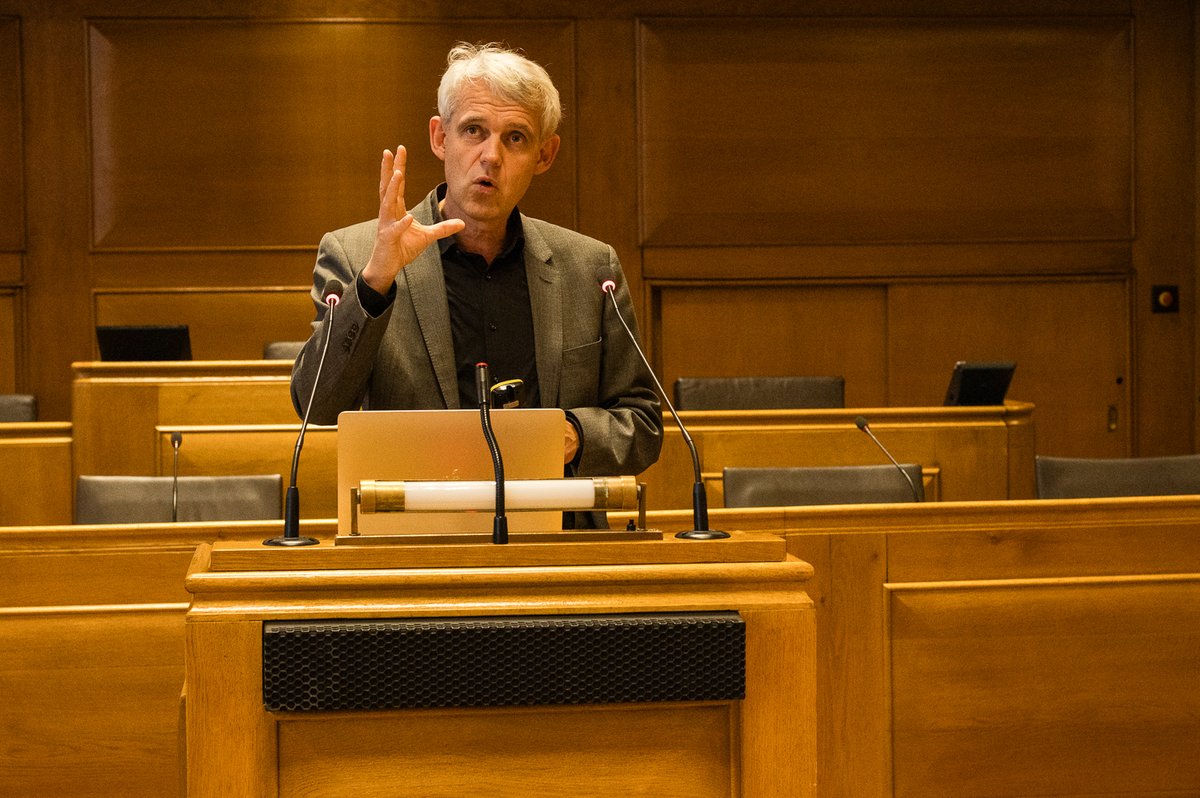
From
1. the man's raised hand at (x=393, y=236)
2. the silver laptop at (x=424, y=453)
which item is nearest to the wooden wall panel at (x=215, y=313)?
the man's raised hand at (x=393, y=236)

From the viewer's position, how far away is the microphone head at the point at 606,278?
1874 mm

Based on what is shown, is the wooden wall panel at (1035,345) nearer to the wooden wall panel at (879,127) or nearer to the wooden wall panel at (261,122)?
the wooden wall panel at (879,127)

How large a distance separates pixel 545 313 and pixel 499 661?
2.85 feet

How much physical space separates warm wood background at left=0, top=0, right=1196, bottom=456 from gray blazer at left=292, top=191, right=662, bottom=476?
4455 mm

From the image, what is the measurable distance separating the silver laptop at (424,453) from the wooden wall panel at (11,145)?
18.4ft

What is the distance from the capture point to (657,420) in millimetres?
1969

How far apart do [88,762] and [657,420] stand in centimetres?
124

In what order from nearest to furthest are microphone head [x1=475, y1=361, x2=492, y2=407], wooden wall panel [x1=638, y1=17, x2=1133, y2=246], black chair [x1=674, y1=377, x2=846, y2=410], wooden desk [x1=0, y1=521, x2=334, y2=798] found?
microphone head [x1=475, y1=361, x2=492, y2=407]
wooden desk [x1=0, y1=521, x2=334, y2=798]
black chair [x1=674, y1=377, x2=846, y2=410]
wooden wall panel [x1=638, y1=17, x2=1133, y2=246]

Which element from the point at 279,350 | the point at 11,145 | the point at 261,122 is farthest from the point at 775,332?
the point at 11,145

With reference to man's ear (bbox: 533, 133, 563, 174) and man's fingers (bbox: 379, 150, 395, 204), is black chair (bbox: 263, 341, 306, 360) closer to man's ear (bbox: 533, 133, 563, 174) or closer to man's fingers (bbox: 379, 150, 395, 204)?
man's ear (bbox: 533, 133, 563, 174)

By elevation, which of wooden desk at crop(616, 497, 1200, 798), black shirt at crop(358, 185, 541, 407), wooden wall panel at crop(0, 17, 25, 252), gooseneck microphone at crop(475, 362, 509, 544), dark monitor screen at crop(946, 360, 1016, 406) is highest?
wooden wall panel at crop(0, 17, 25, 252)

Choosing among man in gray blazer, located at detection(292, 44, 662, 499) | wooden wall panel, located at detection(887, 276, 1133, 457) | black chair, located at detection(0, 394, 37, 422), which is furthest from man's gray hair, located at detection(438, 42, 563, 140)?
wooden wall panel, located at detection(887, 276, 1133, 457)

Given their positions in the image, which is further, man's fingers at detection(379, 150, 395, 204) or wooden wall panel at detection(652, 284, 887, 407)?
wooden wall panel at detection(652, 284, 887, 407)

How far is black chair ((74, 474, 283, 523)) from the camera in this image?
3123 mm
